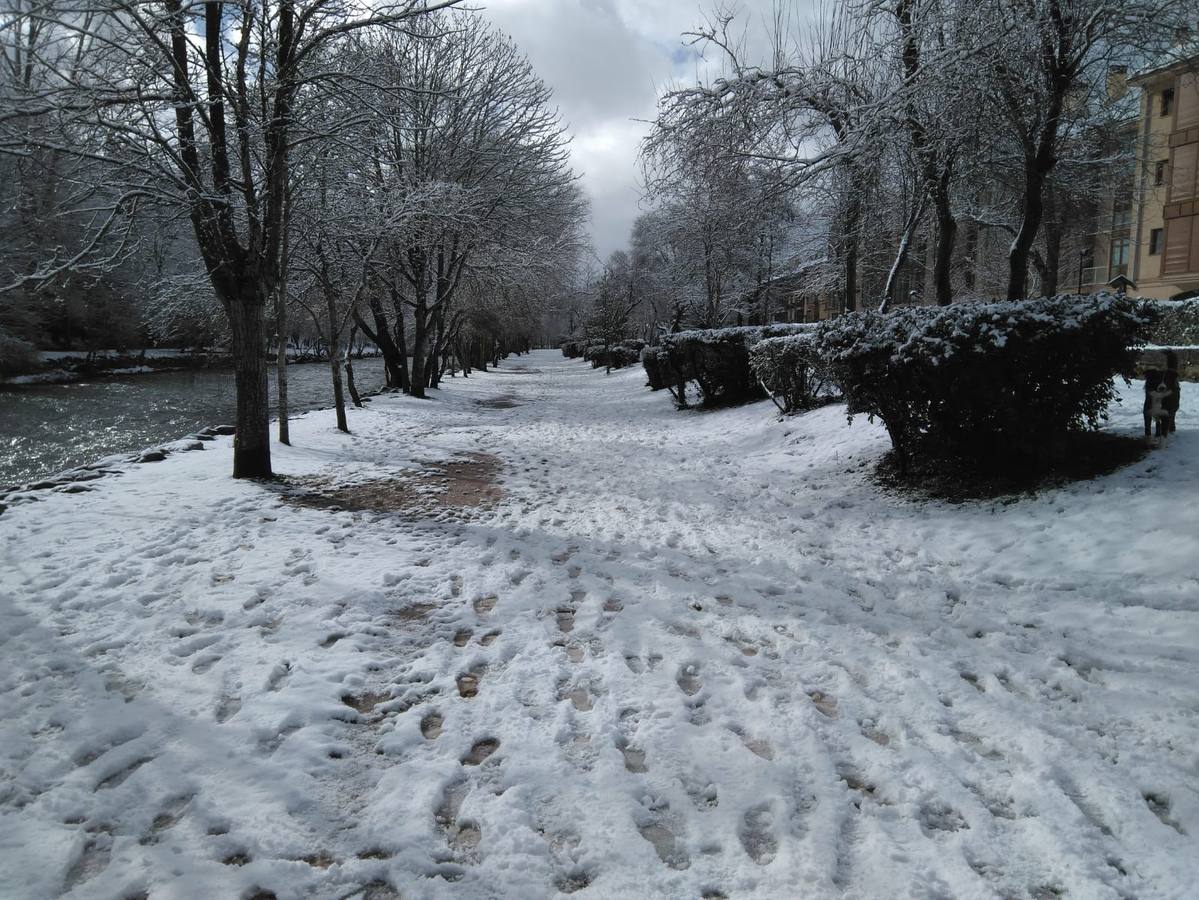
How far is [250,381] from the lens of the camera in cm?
671

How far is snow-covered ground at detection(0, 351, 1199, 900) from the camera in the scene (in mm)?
1923

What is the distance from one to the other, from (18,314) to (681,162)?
90.5ft

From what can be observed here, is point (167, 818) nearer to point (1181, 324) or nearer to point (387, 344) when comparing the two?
point (1181, 324)

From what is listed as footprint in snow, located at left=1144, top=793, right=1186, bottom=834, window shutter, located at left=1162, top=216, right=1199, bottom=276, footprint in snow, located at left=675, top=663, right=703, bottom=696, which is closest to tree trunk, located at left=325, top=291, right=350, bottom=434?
footprint in snow, located at left=675, top=663, right=703, bottom=696

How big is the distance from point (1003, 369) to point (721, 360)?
8.07 m

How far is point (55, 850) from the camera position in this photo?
74.7 inches

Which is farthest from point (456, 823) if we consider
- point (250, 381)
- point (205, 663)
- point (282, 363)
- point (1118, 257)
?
point (1118, 257)

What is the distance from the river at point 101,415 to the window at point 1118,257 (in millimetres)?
34213

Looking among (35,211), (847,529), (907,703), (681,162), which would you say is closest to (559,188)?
(681,162)

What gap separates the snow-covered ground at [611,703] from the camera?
1923mm

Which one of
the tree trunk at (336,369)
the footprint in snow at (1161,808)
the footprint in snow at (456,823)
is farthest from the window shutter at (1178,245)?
the footprint in snow at (456,823)

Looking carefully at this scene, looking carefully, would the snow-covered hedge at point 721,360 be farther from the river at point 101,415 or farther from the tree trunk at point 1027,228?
the river at point 101,415

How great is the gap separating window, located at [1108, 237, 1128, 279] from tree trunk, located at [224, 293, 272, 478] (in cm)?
3494

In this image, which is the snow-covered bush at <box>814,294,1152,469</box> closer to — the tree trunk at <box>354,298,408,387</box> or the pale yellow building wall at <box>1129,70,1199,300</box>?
the tree trunk at <box>354,298,408,387</box>
